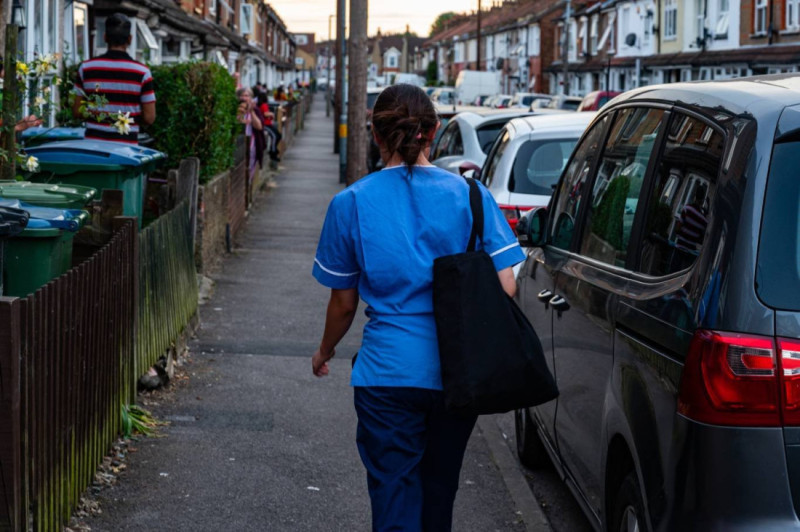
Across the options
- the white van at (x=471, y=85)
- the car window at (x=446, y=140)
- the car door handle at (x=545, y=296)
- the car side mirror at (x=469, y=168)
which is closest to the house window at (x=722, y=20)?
the white van at (x=471, y=85)

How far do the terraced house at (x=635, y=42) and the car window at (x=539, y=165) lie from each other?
6903 mm

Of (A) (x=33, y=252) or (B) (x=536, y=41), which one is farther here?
(B) (x=536, y=41)

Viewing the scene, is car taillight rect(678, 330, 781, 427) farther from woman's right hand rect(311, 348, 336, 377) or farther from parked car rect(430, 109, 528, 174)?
parked car rect(430, 109, 528, 174)

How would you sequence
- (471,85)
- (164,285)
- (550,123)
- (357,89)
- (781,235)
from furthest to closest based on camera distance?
(471,85)
(357,89)
(550,123)
(164,285)
(781,235)

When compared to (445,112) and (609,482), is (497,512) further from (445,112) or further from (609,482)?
(445,112)

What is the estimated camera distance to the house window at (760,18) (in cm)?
3612

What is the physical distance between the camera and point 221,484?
17.9ft

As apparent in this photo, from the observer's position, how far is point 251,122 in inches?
714

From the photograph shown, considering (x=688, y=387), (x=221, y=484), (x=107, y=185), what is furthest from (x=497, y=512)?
(x=107, y=185)

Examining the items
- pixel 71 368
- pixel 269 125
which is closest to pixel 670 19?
pixel 269 125

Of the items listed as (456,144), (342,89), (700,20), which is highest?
(700,20)

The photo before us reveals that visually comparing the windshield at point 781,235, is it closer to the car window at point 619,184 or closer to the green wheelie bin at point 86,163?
the car window at point 619,184

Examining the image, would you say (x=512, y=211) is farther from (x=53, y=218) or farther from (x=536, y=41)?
(x=536, y=41)

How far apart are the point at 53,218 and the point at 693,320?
2.80 metres
